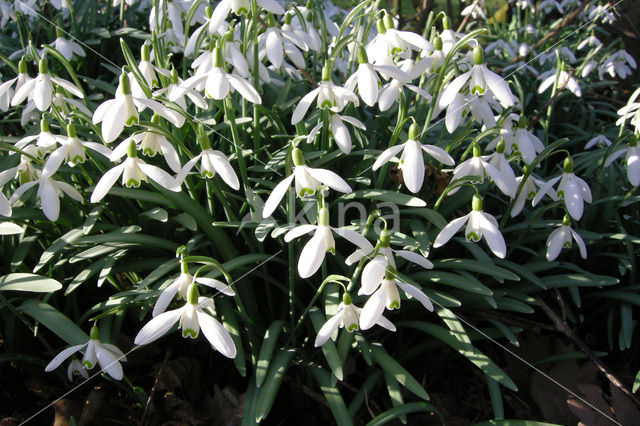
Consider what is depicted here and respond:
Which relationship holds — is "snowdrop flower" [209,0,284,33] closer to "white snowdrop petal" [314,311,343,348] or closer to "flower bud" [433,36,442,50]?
"flower bud" [433,36,442,50]

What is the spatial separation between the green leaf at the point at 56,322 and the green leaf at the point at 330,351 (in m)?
0.57

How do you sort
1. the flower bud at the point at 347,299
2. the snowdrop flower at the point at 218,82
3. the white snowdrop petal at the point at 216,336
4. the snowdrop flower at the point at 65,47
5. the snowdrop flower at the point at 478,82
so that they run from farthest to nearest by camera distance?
the snowdrop flower at the point at 65,47
the snowdrop flower at the point at 478,82
the snowdrop flower at the point at 218,82
the flower bud at the point at 347,299
the white snowdrop petal at the point at 216,336

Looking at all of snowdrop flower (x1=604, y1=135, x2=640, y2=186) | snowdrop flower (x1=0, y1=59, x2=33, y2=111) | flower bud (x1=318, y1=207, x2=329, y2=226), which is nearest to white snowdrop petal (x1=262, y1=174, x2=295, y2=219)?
flower bud (x1=318, y1=207, x2=329, y2=226)

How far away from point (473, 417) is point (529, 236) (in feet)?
2.01

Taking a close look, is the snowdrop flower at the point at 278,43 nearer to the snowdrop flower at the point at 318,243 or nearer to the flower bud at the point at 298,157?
the flower bud at the point at 298,157

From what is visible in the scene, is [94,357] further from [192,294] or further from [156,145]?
[156,145]

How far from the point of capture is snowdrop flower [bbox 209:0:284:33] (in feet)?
4.76

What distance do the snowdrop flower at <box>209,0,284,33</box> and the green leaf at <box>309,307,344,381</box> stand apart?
31.4 inches

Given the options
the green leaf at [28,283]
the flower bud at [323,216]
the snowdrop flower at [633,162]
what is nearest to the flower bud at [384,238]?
the flower bud at [323,216]

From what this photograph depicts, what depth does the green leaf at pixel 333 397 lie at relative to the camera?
4.45 ft

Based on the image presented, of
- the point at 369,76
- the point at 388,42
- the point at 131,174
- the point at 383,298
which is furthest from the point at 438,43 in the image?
the point at 131,174

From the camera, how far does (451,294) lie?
5.49 feet

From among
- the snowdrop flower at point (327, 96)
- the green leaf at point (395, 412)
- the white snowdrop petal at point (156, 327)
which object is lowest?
the green leaf at point (395, 412)

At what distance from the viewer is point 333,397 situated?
1.41 meters
